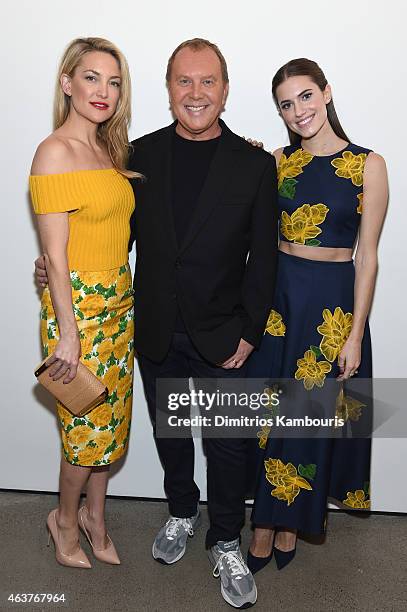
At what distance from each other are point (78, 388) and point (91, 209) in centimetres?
55

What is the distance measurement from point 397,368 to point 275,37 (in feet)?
4.37

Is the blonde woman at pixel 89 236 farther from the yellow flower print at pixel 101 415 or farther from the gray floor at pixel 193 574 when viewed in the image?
the gray floor at pixel 193 574

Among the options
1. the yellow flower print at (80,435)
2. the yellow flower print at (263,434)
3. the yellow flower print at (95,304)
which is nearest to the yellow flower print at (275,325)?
the yellow flower print at (263,434)

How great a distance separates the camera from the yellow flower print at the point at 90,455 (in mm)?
2240

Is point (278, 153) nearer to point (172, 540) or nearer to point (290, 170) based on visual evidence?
point (290, 170)

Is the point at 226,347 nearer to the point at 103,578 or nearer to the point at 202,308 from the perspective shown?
the point at 202,308

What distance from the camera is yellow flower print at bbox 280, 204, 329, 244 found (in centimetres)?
214

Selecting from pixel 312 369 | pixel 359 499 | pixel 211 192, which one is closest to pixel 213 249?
pixel 211 192

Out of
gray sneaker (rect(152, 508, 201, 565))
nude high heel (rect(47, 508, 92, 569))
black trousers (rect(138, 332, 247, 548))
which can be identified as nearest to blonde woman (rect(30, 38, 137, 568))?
black trousers (rect(138, 332, 247, 548))

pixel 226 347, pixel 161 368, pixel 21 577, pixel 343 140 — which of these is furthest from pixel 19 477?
pixel 343 140

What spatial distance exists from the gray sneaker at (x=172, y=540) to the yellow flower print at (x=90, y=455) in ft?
1.57

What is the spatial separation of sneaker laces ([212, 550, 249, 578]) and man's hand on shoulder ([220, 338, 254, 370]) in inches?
26.5

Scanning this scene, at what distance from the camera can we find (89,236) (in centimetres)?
206

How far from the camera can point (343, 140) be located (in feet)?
7.16
